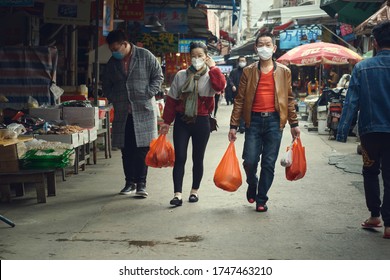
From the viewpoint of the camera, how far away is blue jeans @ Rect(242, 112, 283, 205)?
7406 mm

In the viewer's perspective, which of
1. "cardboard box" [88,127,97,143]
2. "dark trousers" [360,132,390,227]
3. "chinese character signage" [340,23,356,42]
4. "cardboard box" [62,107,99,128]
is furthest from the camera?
"chinese character signage" [340,23,356,42]

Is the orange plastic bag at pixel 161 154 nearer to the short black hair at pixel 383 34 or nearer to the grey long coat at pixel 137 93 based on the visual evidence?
the grey long coat at pixel 137 93

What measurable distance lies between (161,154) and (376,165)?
262cm

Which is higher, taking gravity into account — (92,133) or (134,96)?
(134,96)

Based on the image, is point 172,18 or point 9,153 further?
point 172,18

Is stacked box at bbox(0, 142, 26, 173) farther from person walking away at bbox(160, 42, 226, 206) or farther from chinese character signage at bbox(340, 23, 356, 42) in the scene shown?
chinese character signage at bbox(340, 23, 356, 42)

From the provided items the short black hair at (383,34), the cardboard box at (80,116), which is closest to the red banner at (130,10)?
the cardboard box at (80,116)

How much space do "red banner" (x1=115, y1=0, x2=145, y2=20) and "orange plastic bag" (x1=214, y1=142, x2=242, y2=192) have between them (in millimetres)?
9190

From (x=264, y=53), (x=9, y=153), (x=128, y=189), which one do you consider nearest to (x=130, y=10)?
(x=128, y=189)

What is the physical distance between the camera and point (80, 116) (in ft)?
35.8

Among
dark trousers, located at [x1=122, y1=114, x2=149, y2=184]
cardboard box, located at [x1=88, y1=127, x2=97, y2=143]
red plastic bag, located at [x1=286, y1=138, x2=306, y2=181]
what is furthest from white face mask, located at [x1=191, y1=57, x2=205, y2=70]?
cardboard box, located at [x1=88, y1=127, x2=97, y2=143]

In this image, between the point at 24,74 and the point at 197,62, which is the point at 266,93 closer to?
the point at 197,62

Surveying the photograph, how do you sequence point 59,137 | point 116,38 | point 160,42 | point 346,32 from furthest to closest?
1. point 346,32
2. point 160,42
3. point 59,137
4. point 116,38

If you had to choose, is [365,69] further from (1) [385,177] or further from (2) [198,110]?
Answer: (2) [198,110]
